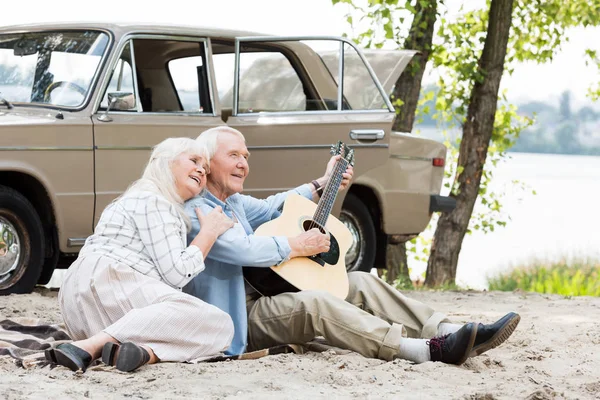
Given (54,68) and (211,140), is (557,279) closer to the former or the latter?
(54,68)

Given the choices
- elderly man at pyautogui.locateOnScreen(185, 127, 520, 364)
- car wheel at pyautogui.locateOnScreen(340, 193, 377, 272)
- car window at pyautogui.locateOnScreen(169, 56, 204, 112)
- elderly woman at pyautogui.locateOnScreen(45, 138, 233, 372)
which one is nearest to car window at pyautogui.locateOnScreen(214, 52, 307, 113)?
car window at pyautogui.locateOnScreen(169, 56, 204, 112)

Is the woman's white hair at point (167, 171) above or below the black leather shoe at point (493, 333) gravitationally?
above

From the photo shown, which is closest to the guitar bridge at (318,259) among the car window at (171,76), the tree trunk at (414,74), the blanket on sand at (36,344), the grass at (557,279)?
the blanket on sand at (36,344)

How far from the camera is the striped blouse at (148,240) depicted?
5066 mm

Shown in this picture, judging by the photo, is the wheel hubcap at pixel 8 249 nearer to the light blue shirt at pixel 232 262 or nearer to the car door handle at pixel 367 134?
the light blue shirt at pixel 232 262

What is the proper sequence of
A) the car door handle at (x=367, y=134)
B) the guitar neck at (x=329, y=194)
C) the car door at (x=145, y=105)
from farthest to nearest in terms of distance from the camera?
the car door handle at (x=367, y=134)
the car door at (x=145, y=105)
the guitar neck at (x=329, y=194)

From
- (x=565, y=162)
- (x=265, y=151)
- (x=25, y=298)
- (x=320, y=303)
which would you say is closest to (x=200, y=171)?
(x=320, y=303)

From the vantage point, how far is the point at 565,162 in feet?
135

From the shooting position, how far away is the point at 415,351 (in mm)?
5508

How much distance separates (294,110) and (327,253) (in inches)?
124

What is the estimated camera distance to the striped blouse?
5.07 m

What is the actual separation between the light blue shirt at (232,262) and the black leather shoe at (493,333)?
1035mm

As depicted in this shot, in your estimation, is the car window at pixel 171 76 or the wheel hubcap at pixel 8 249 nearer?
the wheel hubcap at pixel 8 249

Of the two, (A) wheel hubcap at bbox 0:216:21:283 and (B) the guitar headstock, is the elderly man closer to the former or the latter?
(B) the guitar headstock
